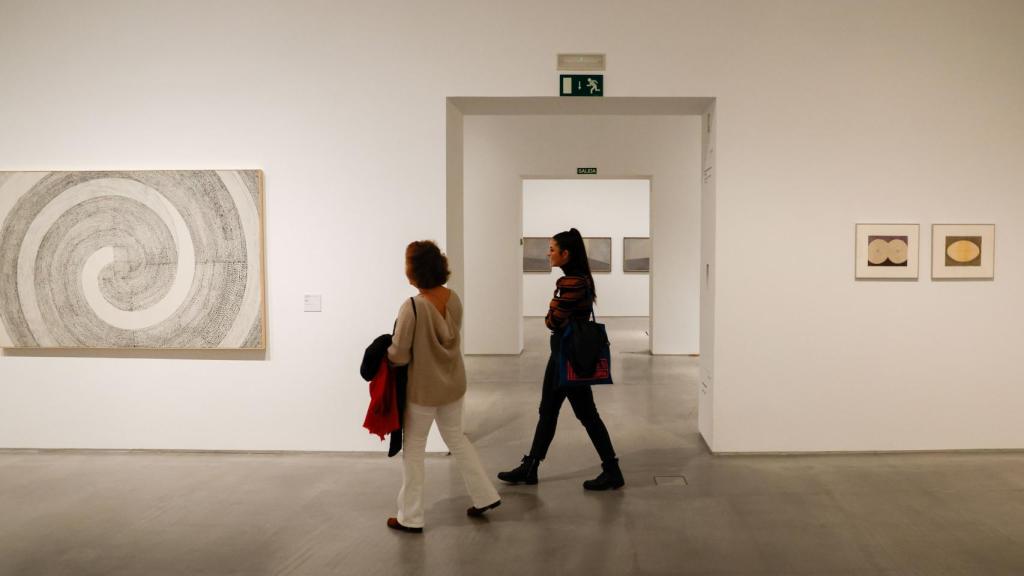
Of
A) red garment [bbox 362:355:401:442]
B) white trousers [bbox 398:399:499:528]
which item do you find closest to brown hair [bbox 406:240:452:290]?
red garment [bbox 362:355:401:442]

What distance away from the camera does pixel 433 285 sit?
14.2 ft

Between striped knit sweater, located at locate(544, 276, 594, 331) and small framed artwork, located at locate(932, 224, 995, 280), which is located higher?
small framed artwork, located at locate(932, 224, 995, 280)

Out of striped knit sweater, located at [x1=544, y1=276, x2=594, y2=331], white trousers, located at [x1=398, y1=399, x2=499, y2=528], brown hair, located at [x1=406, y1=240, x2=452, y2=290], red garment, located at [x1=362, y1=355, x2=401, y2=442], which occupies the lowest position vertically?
white trousers, located at [x1=398, y1=399, x2=499, y2=528]

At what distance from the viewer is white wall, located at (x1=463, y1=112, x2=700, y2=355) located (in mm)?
11430

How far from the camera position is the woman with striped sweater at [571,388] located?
491cm

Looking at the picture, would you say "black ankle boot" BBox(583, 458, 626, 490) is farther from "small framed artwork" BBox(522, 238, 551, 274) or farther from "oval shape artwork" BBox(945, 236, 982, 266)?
"small framed artwork" BBox(522, 238, 551, 274)

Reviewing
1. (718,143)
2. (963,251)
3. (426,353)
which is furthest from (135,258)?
(963,251)

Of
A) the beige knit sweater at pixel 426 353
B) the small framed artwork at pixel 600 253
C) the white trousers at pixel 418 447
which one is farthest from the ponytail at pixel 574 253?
the small framed artwork at pixel 600 253

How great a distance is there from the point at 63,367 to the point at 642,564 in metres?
4.91

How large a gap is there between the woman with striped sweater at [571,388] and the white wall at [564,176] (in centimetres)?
653

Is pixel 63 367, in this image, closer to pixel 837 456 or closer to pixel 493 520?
pixel 493 520

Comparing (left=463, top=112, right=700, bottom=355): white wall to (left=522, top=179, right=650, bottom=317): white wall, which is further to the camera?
(left=522, top=179, right=650, bottom=317): white wall

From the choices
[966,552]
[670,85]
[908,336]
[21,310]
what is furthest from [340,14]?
[966,552]

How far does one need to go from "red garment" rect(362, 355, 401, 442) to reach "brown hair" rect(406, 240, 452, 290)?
1.55ft
